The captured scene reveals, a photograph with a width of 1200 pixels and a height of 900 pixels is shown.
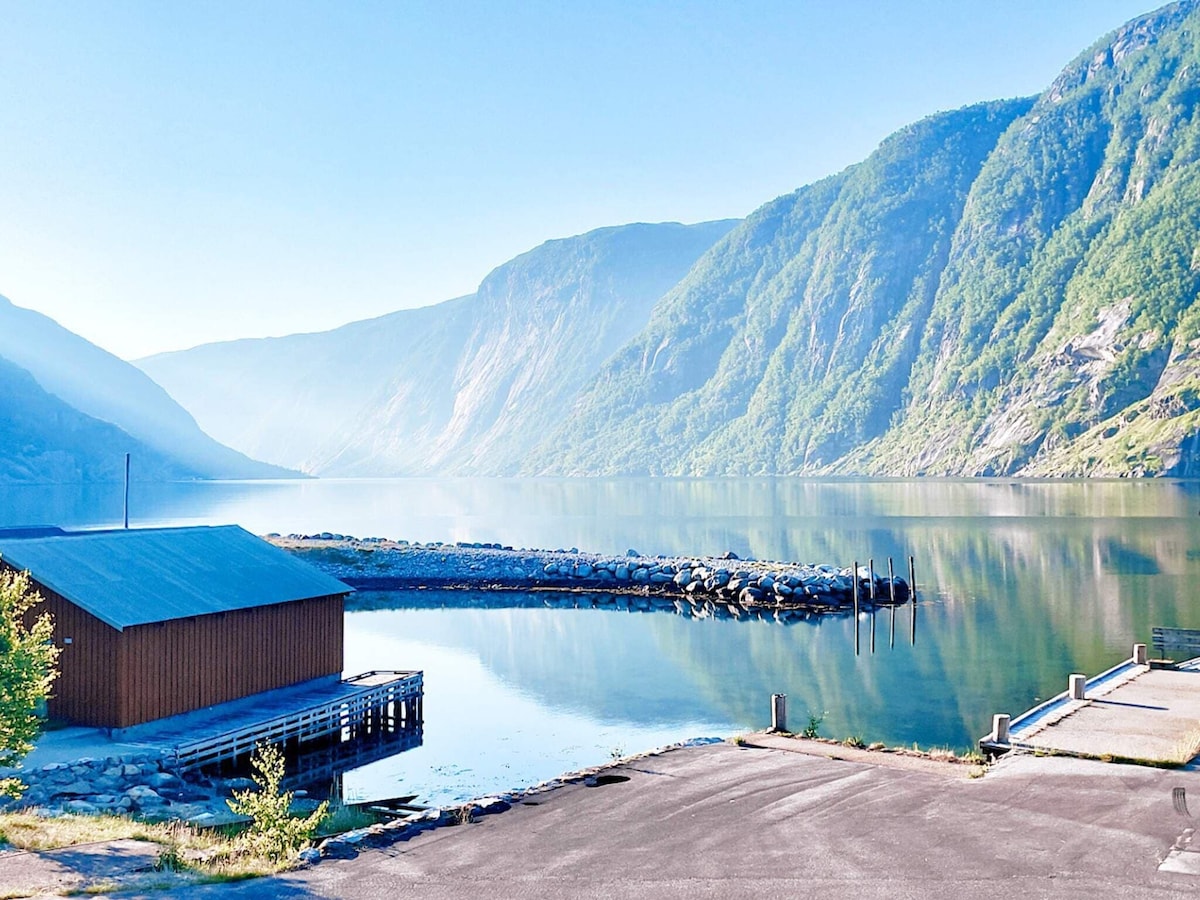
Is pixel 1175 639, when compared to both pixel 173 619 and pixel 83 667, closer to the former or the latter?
pixel 173 619

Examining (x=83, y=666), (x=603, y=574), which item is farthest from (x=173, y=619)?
(x=603, y=574)

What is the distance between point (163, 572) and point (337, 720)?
20.2ft

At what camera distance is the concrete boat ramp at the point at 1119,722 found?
73.9 feet

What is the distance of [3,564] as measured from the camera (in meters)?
28.0

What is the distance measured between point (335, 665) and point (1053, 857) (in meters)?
24.0

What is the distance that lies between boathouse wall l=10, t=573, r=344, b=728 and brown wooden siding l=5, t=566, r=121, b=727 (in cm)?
2

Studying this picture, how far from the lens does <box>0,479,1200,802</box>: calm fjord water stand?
32.7m

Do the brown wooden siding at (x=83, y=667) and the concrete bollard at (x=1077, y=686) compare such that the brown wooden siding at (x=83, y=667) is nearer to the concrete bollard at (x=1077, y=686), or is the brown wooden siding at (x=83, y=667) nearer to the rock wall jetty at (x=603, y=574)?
the concrete bollard at (x=1077, y=686)

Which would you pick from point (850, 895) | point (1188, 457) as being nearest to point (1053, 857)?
point (850, 895)

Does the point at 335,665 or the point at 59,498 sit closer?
the point at 335,665

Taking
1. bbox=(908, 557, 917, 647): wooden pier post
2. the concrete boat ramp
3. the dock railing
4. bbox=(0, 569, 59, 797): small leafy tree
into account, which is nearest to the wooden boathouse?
the dock railing

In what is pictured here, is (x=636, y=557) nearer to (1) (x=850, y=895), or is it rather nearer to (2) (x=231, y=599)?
(2) (x=231, y=599)

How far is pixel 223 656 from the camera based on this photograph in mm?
29578

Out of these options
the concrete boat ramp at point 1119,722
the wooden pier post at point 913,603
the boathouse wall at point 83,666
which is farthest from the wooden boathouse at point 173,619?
the wooden pier post at point 913,603
